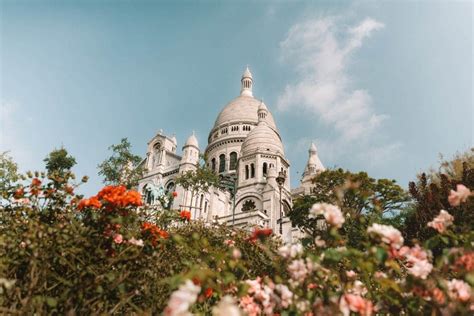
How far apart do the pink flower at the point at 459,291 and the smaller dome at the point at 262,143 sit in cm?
3745

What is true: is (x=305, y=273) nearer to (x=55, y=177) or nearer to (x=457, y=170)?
(x=55, y=177)

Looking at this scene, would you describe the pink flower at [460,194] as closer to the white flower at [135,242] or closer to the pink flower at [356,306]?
the pink flower at [356,306]

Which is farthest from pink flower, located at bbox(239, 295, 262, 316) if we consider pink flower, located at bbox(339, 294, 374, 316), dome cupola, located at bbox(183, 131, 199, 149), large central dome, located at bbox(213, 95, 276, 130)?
large central dome, located at bbox(213, 95, 276, 130)

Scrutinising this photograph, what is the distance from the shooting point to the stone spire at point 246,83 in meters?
64.3

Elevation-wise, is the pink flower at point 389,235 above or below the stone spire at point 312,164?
below

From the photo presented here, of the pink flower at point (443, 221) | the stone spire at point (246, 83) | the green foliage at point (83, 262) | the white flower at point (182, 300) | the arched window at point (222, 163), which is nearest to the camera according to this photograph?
the white flower at point (182, 300)

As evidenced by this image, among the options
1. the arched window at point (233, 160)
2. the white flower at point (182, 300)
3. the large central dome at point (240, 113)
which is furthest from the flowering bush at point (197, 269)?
the large central dome at point (240, 113)

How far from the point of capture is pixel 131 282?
350cm

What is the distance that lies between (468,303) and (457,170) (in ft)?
67.8

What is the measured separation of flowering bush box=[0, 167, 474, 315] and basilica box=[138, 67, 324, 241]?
23137 millimetres

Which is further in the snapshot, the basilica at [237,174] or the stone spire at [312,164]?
the stone spire at [312,164]

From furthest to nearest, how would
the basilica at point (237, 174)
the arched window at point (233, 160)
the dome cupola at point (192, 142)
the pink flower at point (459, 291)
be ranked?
1. the arched window at point (233, 160)
2. the dome cupola at point (192, 142)
3. the basilica at point (237, 174)
4. the pink flower at point (459, 291)

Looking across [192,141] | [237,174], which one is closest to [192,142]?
[192,141]

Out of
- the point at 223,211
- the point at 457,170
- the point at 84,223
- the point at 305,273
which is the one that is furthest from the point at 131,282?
the point at 223,211
